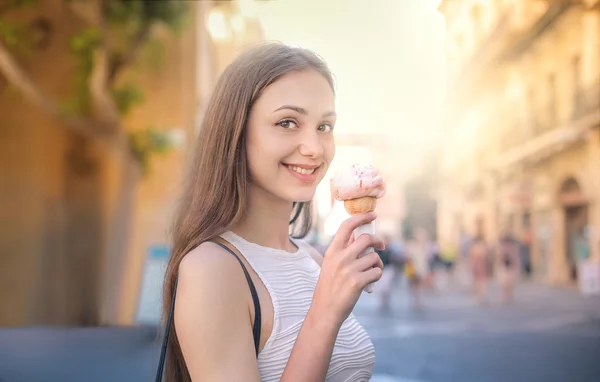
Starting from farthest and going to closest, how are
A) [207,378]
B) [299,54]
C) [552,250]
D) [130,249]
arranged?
[552,250] < [130,249] < [299,54] < [207,378]

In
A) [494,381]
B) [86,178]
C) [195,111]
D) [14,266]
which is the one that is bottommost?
[494,381]

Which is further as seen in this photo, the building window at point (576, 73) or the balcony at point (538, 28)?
the building window at point (576, 73)

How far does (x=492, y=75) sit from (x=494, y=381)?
4.35 metres

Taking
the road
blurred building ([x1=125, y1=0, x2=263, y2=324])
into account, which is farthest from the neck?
blurred building ([x1=125, y1=0, x2=263, y2=324])

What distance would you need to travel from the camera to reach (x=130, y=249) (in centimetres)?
782

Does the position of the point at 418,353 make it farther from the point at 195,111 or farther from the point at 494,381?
the point at 195,111

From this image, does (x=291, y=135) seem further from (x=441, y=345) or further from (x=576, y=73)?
(x=576, y=73)

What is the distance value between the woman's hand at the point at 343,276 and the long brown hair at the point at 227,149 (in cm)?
28

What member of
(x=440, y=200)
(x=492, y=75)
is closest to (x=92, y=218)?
(x=440, y=200)

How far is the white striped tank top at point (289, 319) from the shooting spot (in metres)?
1.30

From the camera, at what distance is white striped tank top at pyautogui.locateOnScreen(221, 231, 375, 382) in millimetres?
1304

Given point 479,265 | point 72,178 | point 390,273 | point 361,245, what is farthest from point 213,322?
point 390,273

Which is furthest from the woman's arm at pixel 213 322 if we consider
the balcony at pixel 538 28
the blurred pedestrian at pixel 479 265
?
the blurred pedestrian at pixel 479 265

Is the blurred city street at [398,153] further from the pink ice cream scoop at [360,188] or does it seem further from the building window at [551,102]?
the pink ice cream scoop at [360,188]
